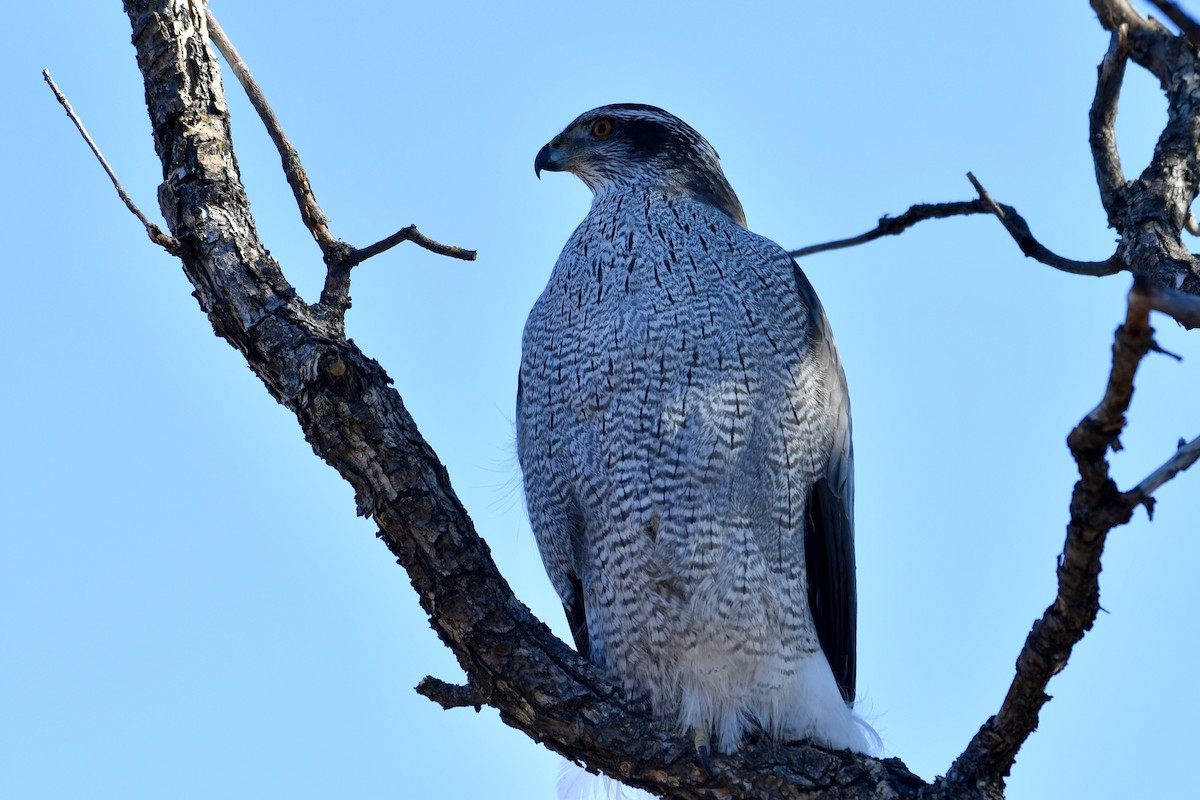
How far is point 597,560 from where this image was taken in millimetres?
4973

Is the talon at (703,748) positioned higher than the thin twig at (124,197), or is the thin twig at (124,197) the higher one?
the thin twig at (124,197)

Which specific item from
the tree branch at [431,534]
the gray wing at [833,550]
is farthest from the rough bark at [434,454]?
the gray wing at [833,550]

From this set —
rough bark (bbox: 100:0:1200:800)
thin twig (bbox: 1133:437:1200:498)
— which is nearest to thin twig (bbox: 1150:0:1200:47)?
thin twig (bbox: 1133:437:1200:498)

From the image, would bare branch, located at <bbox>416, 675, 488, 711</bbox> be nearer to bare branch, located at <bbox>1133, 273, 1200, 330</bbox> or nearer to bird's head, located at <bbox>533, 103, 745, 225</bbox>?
bird's head, located at <bbox>533, 103, 745, 225</bbox>

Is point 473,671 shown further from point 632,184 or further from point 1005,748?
point 632,184

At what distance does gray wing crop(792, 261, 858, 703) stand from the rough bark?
0.85 metres

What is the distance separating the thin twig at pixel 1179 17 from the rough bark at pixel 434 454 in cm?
119

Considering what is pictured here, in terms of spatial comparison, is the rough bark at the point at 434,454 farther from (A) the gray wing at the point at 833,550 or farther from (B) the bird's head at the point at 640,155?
(B) the bird's head at the point at 640,155

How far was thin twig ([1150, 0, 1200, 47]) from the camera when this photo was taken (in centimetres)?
255

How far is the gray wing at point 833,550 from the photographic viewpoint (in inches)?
203

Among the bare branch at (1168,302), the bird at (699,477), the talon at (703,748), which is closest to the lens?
the bare branch at (1168,302)

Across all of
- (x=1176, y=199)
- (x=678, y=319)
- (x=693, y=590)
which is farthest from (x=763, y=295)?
(x=1176, y=199)

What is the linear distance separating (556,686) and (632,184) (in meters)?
2.46

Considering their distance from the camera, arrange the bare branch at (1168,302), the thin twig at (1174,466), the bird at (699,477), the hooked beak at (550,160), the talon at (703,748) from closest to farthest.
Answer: the bare branch at (1168,302) → the thin twig at (1174,466) → the talon at (703,748) → the bird at (699,477) → the hooked beak at (550,160)
